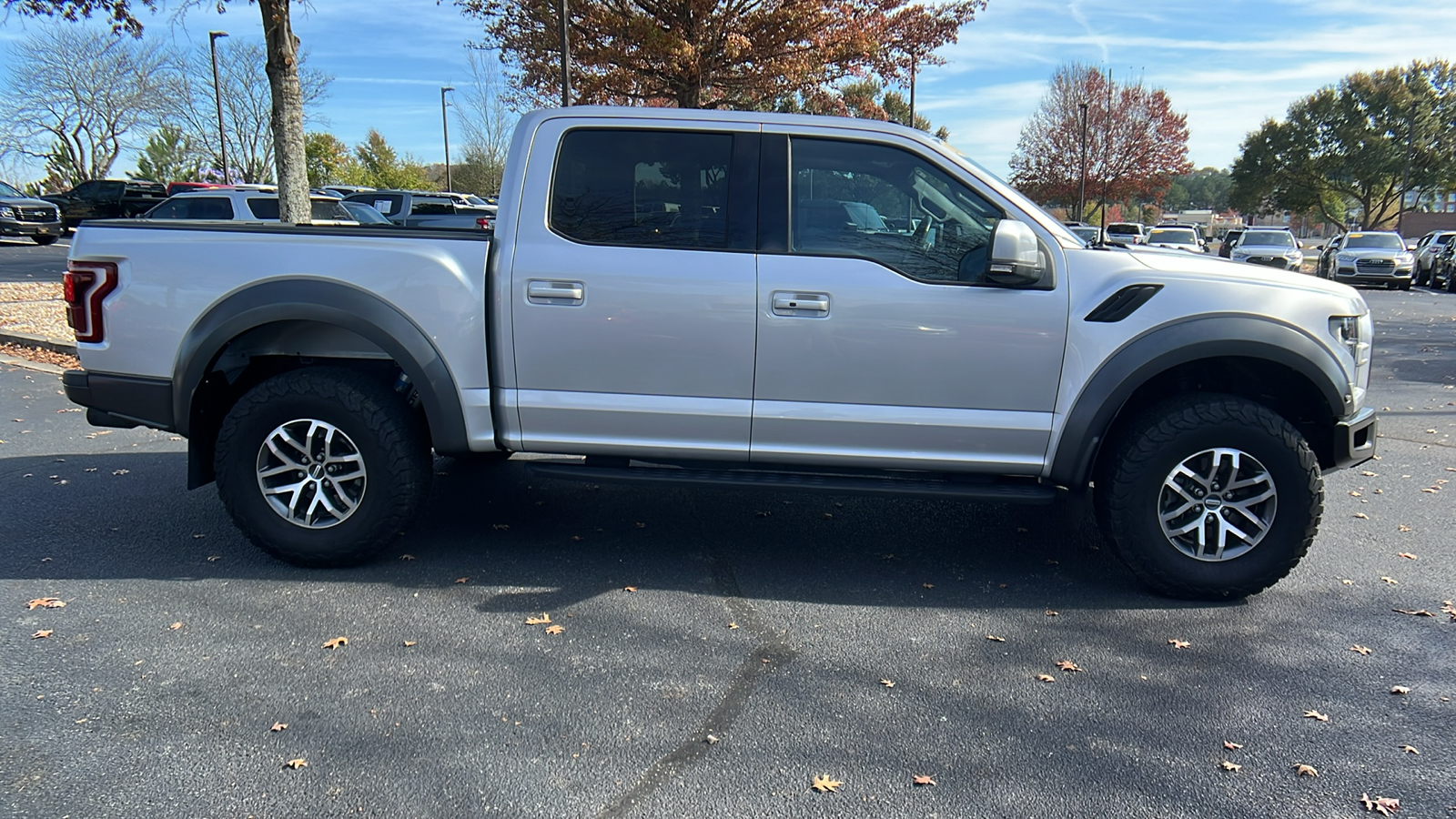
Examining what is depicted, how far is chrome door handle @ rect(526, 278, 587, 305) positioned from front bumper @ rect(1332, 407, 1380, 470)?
10.8 feet

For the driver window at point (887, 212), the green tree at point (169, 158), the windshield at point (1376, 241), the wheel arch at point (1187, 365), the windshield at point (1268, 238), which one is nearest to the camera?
the wheel arch at point (1187, 365)

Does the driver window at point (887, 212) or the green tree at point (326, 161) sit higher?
the green tree at point (326, 161)

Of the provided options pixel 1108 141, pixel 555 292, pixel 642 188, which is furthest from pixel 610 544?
pixel 1108 141

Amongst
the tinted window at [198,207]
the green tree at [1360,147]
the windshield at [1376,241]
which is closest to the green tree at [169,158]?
the tinted window at [198,207]

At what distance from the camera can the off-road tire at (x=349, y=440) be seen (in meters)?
4.34

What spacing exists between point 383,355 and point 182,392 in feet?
2.83

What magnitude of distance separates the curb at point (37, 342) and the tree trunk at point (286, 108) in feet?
8.42

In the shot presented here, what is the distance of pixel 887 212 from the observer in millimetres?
4211

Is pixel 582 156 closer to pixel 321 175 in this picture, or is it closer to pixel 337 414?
pixel 337 414

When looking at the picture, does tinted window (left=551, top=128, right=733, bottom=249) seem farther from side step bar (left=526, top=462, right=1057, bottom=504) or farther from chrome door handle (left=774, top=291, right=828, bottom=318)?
side step bar (left=526, top=462, right=1057, bottom=504)

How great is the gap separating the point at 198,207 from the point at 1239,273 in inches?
666

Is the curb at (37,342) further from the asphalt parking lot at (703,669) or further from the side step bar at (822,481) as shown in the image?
the side step bar at (822,481)

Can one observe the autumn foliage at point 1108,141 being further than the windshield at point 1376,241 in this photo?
Yes

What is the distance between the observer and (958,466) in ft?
14.1
